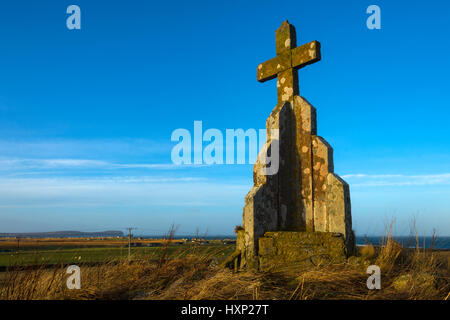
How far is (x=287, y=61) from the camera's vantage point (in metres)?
6.35

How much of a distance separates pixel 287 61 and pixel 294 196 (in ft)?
8.40

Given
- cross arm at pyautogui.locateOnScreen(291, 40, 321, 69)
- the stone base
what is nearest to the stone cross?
cross arm at pyautogui.locateOnScreen(291, 40, 321, 69)

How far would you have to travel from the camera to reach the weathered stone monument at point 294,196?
519 cm

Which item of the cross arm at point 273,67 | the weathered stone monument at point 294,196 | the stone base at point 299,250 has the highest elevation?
the cross arm at point 273,67

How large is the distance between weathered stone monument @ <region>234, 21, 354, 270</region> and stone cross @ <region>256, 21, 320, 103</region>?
0.02m

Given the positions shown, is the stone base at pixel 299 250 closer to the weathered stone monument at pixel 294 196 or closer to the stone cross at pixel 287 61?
the weathered stone monument at pixel 294 196

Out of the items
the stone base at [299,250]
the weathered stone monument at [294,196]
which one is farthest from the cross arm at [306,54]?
the stone base at [299,250]

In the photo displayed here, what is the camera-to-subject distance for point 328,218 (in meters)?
5.39

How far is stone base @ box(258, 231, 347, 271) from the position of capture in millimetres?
4984

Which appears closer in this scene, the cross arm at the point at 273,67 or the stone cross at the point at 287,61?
the stone cross at the point at 287,61

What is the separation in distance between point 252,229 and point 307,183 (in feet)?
4.13

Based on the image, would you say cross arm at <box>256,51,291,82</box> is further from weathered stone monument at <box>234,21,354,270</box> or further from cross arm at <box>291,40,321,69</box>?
cross arm at <box>291,40,321,69</box>

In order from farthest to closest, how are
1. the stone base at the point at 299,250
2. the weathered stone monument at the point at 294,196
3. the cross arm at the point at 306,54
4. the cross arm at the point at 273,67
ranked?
1. the cross arm at the point at 273,67
2. the cross arm at the point at 306,54
3. the weathered stone monument at the point at 294,196
4. the stone base at the point at 299,250

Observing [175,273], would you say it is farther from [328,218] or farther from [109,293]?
[328,218]
